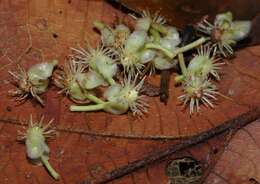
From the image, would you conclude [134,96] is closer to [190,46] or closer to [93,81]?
[93,81]

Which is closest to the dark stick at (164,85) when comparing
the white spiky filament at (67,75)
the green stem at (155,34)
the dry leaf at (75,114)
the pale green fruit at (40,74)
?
the dry leaf at (75,114)

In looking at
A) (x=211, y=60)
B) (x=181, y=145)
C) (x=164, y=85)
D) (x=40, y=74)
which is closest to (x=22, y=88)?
(x=40, y=74)

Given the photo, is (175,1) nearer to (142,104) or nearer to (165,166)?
(142,104)

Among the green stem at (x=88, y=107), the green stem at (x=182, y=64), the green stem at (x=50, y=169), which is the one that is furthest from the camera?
the green stem at (x=182, y=64)

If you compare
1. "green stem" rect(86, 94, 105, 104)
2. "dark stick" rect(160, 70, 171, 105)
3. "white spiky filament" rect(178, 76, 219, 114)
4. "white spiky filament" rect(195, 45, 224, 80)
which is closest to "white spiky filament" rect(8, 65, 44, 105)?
"green stem" rect(86, 94, 105, 104)

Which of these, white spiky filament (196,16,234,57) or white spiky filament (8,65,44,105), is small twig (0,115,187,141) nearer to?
white spiky filament (8,65,44,105)

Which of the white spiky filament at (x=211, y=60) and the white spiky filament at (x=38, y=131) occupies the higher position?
the white spiky filament at (x=211, y=60)

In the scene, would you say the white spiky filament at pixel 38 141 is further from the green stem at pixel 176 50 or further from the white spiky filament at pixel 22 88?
the green stem at pixel 176 50
